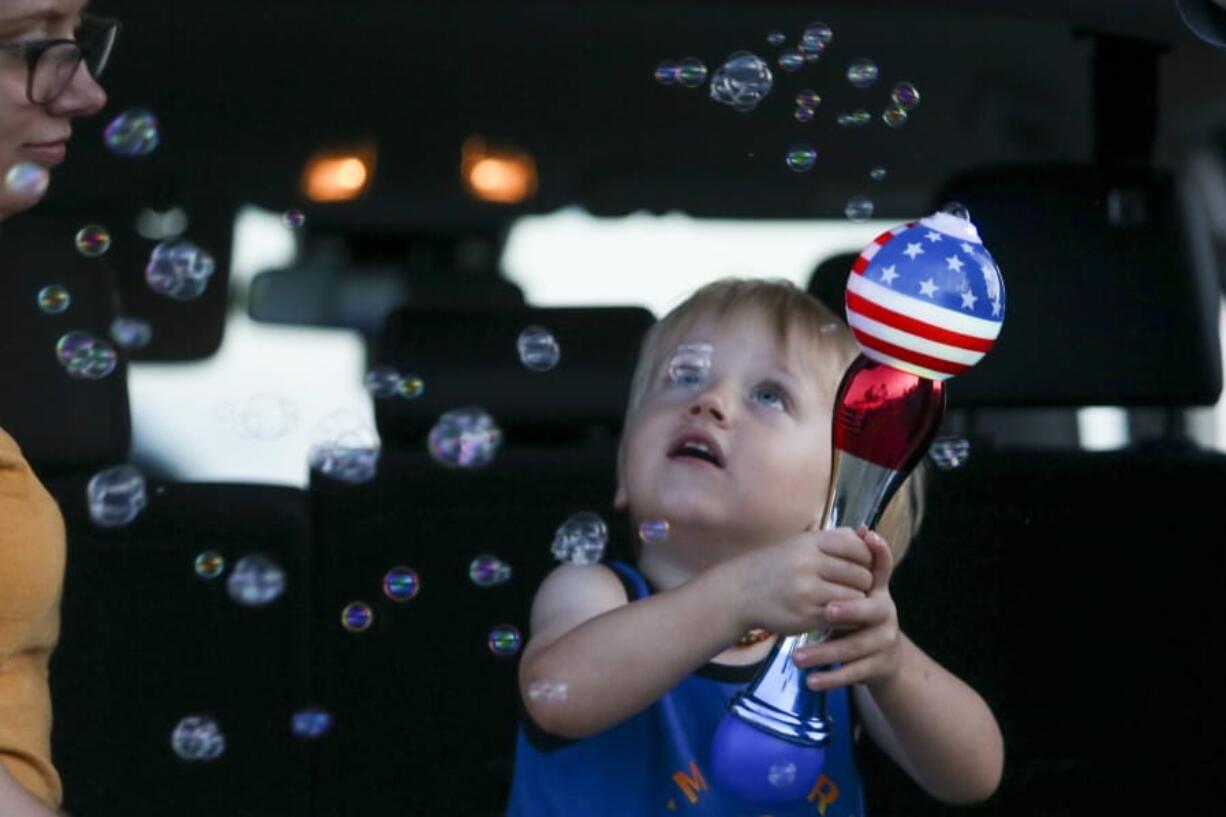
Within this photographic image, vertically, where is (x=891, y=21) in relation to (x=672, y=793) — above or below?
above

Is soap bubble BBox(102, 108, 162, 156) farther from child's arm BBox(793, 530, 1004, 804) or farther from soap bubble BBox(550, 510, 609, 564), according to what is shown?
child's arm BBox(793, 530, 1004, 804)

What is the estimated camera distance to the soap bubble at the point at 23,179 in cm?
177

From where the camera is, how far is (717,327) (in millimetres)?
1960

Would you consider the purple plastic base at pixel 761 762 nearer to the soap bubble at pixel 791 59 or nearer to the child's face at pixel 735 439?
the child's face at pixel 735 439

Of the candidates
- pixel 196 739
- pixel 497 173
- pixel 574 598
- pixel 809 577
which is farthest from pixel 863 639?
pixel 497 173

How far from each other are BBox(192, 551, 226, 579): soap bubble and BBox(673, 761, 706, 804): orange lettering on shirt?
631mm

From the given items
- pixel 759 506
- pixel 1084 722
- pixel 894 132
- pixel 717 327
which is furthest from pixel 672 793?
pixel 894 132

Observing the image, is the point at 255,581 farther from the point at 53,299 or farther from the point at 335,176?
the point at 335,176

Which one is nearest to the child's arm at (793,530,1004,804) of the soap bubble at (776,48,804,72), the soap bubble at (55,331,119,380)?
the soap bubble at (776,48,804,72)

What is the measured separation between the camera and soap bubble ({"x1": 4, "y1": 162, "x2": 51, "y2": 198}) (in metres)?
1.77

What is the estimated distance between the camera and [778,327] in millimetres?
1955

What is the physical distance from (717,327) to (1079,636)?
0.63 meters

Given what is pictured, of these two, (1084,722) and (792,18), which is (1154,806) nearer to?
(1084,722)

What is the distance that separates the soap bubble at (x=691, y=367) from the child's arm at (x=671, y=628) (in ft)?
0.61
